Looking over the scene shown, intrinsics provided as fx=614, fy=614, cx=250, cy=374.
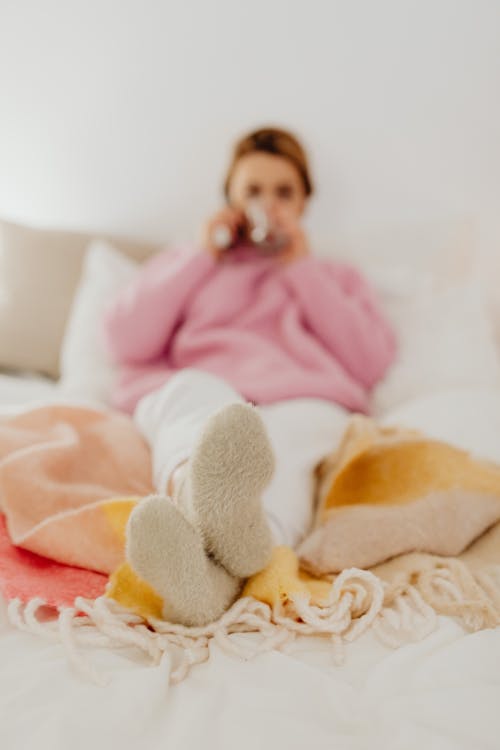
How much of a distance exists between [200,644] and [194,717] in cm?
A: 8

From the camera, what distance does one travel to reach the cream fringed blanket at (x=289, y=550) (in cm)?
48

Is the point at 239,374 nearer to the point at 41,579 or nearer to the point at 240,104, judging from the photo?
the point at 41,579

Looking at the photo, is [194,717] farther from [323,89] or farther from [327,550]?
[323,89]

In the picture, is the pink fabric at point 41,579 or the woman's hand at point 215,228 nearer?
the pink fabric at point 41,579

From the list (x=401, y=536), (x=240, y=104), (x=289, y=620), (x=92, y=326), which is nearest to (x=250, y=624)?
(x=289, y=620)

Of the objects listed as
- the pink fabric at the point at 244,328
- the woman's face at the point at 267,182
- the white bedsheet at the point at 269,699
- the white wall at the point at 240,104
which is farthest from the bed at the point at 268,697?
the white wall at the point at 240,104

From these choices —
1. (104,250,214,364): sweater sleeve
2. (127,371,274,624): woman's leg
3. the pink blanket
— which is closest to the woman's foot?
(127,371,274,624): woman's leg

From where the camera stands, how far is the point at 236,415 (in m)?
0.48

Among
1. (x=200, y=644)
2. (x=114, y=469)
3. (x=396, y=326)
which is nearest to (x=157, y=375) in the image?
(x=114, y=469)

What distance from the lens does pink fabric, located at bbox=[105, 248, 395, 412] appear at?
100 centimetres

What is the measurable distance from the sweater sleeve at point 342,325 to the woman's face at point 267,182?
173mm

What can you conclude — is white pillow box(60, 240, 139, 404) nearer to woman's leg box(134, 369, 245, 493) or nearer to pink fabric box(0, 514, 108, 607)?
woman's leg box(134, 369, 245, 493)

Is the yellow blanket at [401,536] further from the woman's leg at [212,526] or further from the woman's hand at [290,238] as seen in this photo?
the woman's hand at [290,238]

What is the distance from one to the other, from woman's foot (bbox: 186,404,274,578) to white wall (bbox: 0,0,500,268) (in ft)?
3.55
